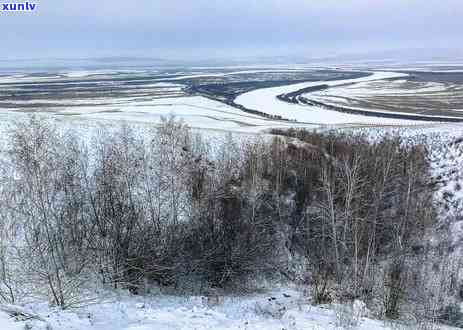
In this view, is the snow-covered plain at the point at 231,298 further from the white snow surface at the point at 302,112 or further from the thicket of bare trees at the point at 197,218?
the thicket of bare trees at the point at 197,218

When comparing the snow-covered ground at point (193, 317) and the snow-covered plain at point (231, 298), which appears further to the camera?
the snow-covered plain at point (231, 298)

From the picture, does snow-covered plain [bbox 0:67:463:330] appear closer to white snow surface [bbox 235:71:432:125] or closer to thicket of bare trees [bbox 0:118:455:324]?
white snow surface [bbox 235:71:432:125]

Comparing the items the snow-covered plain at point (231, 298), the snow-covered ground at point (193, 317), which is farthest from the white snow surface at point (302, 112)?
the snow-covered ground at point (193, 317)

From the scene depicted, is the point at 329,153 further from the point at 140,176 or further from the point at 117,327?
the point at 117,327

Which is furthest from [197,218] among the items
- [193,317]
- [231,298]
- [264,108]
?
[264,108]

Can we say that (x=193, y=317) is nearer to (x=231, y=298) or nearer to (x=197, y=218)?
(x=231, y=298)

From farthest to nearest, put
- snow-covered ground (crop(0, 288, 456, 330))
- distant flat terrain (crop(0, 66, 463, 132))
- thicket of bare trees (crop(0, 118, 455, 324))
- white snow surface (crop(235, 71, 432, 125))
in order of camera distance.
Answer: white snow surface (crop(235, 71, 432, 125))
distant flat terrain (crop(0, 66, 463, 132))
thicket of bare trees (crop(0, 118, 455, 324))
snow-covered ground (crop(0, 288, 456, 330))

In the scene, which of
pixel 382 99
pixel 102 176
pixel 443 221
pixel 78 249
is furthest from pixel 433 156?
pixel 382 99

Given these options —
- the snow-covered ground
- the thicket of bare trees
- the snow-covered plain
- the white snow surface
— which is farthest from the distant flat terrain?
the snow-covered ground
